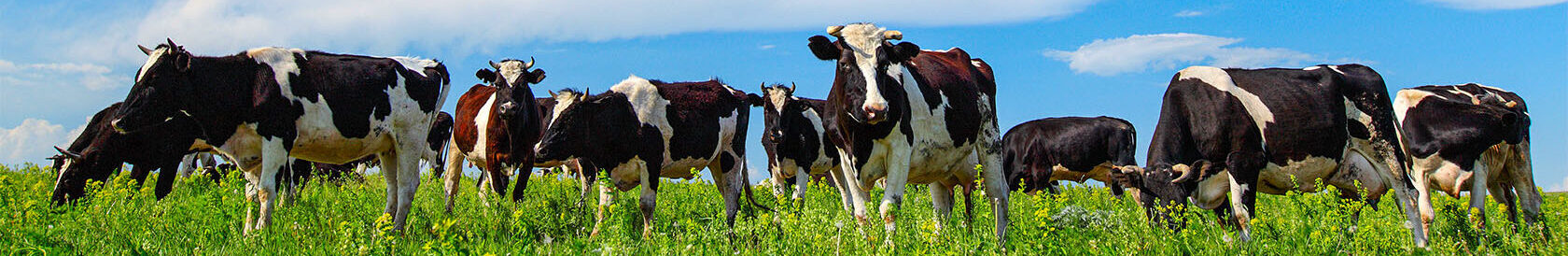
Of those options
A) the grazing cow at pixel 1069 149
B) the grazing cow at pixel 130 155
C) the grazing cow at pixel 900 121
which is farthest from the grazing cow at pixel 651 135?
the grazing cow at pixel 1069 149

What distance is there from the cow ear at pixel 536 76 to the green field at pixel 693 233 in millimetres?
1358

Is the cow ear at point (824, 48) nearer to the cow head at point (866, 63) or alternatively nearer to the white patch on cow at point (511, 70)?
the cow head at point (866, 63)

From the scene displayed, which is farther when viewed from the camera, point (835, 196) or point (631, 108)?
point (835, 196)

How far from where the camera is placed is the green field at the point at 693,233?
17.9 feet

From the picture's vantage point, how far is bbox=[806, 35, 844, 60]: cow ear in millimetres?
6992

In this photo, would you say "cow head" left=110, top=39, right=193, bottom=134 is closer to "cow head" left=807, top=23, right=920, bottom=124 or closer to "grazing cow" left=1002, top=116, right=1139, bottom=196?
"cow head" left=807, top=23, right=920, bottom=124

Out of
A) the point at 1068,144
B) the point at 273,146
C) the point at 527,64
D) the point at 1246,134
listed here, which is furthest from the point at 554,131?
the point at 1068,144

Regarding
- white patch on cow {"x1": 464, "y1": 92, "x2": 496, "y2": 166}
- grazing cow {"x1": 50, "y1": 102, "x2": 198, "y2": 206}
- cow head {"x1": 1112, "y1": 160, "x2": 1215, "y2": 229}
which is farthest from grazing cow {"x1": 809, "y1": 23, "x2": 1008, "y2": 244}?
white patch on cow {"x1": 464, "y1": 92, "x2": 496, "y2": 166}

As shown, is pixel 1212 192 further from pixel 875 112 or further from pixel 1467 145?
pixel 875 112

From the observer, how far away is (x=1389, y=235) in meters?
6.10

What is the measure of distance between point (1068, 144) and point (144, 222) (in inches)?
456

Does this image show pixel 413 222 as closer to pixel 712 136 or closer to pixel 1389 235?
pixel 712 136

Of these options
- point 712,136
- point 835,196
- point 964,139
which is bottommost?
point 835,196

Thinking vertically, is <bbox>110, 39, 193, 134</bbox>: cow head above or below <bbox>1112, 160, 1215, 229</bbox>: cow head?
above
